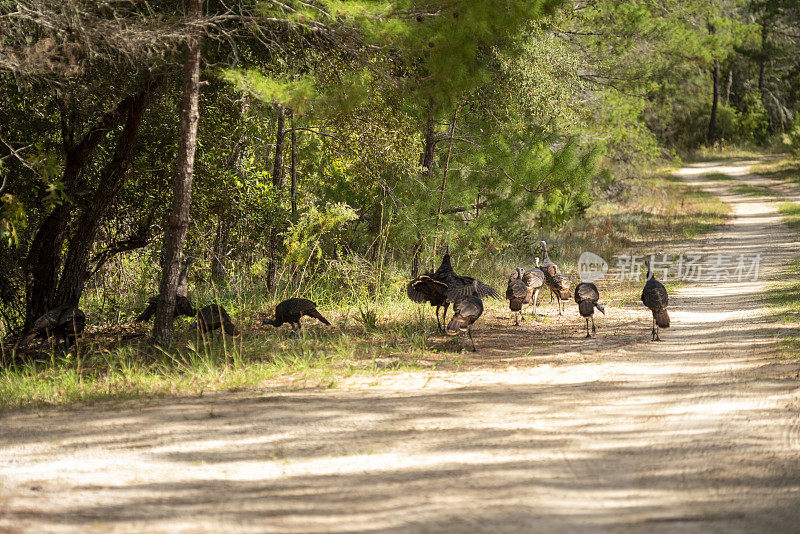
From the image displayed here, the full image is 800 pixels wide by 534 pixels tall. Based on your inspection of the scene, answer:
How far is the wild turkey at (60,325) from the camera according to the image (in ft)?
32.1

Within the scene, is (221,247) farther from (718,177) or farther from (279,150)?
(718,177)

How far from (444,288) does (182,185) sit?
3.45 m

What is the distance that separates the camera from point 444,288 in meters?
9.34

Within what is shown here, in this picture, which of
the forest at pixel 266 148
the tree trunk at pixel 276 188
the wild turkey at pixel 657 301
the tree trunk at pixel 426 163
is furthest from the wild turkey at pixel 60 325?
the wild turkey at pixel 657 301

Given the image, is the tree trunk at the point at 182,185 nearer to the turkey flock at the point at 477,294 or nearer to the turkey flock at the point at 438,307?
the turkey flock at the point at 438,307

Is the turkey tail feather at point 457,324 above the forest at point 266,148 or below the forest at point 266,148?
below

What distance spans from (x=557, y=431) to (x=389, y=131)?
23.7 ft

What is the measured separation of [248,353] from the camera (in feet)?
29.3

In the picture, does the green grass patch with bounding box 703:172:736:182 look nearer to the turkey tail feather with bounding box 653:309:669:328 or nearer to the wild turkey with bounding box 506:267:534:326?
the wild turkey with bounding box 506:267:534:326

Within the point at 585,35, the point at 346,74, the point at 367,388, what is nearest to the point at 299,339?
the point at 367,388

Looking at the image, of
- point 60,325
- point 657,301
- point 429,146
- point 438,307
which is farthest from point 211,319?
point 429,146

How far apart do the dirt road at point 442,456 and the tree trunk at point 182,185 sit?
2542 mm

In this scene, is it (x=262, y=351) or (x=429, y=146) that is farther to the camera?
(x=429, y=146)

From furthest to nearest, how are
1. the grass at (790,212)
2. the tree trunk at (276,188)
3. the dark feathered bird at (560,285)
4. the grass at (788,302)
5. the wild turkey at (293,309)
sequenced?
the grass at (790,212)
the tree trunk at (276,188)
the dark feathered bird at (560,285)
the wild turkey at (293,309)
the grass at (788,302)
